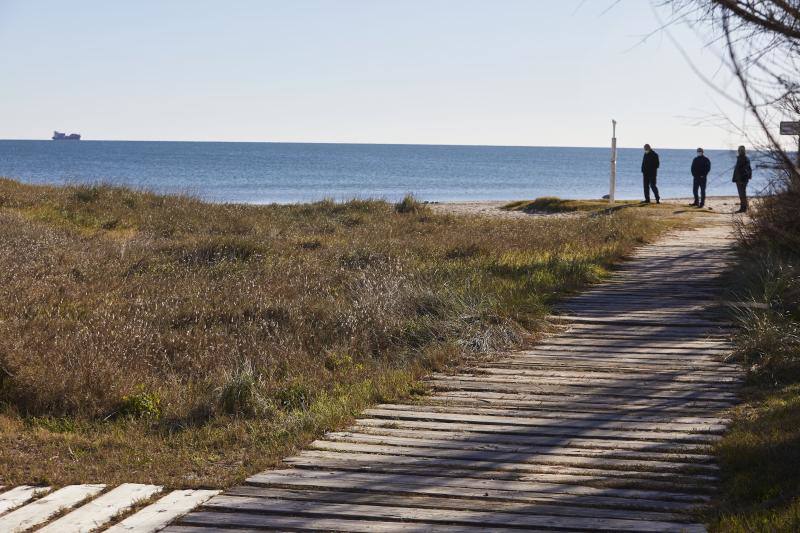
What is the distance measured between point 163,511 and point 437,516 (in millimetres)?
1495

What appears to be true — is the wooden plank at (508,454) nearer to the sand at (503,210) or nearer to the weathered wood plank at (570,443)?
the weathered wood plank at (570,443)

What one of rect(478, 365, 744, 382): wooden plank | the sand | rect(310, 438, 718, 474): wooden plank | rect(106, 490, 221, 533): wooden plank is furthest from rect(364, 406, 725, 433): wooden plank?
the sand

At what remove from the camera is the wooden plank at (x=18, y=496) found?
5.42 meters

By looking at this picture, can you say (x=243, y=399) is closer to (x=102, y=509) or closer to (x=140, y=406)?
(x=140, y=406)

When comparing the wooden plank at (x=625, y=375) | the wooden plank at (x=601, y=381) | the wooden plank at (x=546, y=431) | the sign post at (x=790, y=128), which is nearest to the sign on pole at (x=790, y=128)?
the sign post at (x=790, y=128)

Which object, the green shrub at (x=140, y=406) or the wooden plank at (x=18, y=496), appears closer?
the wooden plank at (x=18, y=496)

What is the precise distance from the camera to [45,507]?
17.5 ft

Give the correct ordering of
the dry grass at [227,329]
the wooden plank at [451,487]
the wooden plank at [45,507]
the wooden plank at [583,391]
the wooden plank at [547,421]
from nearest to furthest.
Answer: the wooden plank at [45,507] < the wooden plank at [451,487] < the wooden plank at [547,421] < the dry grass at [227,329] < the wooden plank at [583,391]

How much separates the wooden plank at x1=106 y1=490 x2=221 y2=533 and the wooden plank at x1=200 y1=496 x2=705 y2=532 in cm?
13

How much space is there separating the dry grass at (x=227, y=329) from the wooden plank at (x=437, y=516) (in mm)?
590

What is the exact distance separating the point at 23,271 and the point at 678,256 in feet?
34.8

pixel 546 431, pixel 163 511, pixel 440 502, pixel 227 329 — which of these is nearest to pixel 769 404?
pixel 546 431

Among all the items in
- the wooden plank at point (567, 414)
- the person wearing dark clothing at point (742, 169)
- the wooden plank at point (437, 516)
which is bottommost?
the wooden plank at point (437, 516)

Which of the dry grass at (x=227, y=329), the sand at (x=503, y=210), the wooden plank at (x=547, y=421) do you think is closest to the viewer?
the wooden plank at (x=547, y=421)
